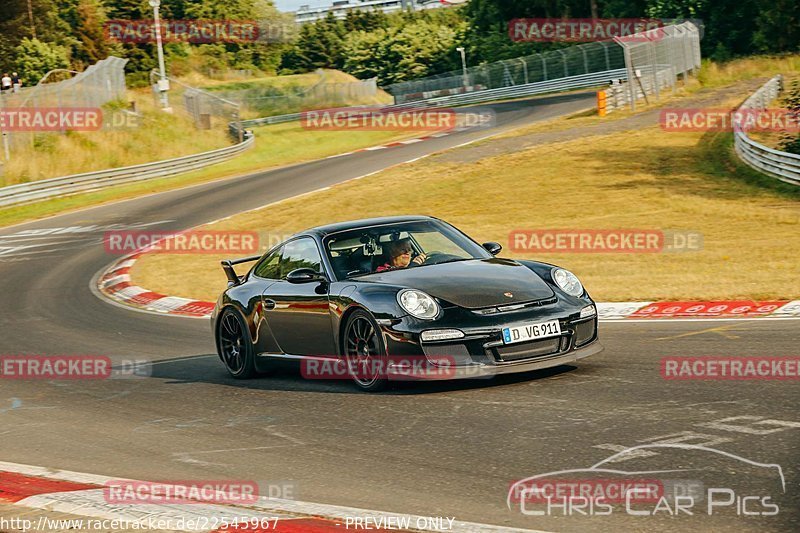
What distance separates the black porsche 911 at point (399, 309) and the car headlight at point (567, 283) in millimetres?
11

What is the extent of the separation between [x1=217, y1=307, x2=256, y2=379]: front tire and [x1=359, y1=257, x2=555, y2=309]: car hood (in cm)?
174

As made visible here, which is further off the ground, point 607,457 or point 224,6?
point 224,6

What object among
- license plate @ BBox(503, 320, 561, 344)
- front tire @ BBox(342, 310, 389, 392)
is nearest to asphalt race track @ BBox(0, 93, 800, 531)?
front tire @ BBox(342, 310, 389, 392)

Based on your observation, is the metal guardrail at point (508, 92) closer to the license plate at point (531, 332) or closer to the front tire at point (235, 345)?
the front tire at point (235, 345)

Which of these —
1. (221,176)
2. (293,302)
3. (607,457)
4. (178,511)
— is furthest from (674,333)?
(221,176)

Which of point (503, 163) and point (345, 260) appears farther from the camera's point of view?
point (503, 163)

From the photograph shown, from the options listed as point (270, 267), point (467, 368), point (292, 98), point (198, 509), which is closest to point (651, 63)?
point (292, 98)

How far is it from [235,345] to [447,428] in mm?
3840

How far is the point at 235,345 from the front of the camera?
10.4 meters

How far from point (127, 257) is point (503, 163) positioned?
520 inches

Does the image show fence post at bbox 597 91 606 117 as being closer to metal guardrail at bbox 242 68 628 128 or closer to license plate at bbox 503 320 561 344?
metal guardrail at bbox 242 68 628 128

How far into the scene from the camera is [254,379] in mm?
10211

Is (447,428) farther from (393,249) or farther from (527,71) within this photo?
(527,71)

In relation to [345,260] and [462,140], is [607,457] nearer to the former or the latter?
[345,260]
